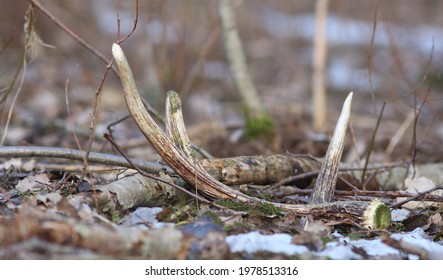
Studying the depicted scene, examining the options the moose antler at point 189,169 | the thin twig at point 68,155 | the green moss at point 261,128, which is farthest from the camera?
the green moss at point 261,128

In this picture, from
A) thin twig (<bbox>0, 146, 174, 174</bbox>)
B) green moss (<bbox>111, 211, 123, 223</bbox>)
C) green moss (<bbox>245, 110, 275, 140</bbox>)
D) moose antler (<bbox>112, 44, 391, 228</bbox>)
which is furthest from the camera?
green moss (<bbox>245, 110, 275, 140</bbox>)

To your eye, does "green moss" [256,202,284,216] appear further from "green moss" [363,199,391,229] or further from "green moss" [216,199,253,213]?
"green moss" [363,199,391,229]

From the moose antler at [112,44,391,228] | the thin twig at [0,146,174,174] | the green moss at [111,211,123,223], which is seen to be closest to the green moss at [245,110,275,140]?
the thin twig at [0,146,174,174]

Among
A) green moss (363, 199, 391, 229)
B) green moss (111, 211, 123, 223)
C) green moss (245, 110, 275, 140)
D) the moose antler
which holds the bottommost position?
green moss (111, 211, 123, 223)

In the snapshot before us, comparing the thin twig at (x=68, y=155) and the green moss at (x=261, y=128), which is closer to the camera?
the thin twig at (x=68, y=155)

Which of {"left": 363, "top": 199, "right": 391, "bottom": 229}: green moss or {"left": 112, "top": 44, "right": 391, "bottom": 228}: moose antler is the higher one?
{"left": 112, "top": 44, "right": 391, "bottom": 228}: moose antler

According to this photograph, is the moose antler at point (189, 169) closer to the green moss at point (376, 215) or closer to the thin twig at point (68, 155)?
the green moss at point (376, 215)

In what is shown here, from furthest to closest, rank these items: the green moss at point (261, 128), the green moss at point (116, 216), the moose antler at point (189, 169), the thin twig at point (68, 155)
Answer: the green moss at point (261, 128), the thin twig at point (68, 155), the moose antler at point (189, 169), the green moss at point (116, 216)

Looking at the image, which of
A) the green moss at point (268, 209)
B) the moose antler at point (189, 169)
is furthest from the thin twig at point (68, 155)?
the green moss at point (268, 209)

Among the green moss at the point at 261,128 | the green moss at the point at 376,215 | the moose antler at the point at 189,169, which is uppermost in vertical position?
the green moss at the point at 261,128
